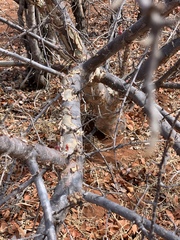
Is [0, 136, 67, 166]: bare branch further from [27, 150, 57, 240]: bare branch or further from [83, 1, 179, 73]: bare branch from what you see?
[83, 1, 179, 73]: bare branch

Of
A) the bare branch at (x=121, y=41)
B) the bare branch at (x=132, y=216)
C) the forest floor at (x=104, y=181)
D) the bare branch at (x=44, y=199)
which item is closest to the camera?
the bare branch at (x=44, y=199)

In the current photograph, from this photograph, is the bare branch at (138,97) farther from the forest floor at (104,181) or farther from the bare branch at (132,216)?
the bare branch at (132,216)

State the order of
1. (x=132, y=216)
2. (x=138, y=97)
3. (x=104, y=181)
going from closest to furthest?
(x=132, y=216), (x=138, y=97), (x=104, y=181)

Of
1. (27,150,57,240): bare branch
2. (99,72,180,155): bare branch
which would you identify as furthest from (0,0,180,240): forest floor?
(27,150,57,240): bare branch

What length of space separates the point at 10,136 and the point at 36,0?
1.37 meters

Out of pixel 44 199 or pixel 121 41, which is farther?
pixel 121 41

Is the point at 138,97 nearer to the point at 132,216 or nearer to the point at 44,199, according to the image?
the point at 132,216

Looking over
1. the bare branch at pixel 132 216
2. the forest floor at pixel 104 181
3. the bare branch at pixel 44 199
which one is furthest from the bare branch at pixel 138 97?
the bare branch at pixel 44 199

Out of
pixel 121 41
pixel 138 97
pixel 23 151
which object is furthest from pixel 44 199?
pixel 138 97

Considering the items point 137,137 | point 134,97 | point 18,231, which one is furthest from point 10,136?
point 137,137

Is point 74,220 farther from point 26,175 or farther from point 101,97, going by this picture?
point 101,97

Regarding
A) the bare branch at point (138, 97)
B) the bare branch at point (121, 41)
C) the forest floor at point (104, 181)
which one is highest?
the bare branch at point (121, 41)

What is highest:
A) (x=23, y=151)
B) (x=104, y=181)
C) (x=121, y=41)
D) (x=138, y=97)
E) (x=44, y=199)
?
(x=121, y=41)

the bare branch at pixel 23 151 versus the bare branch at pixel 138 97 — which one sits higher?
the bare branch at pixel 138 97
